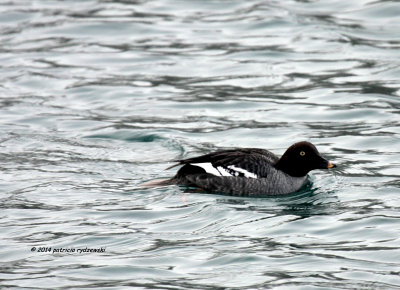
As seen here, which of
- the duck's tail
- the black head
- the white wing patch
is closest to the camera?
the white wing patch

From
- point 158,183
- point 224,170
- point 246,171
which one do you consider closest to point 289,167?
point 246,171

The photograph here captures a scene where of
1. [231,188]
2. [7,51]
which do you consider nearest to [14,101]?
[7,51]

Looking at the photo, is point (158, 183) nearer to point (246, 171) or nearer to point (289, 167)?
point (246, 171)

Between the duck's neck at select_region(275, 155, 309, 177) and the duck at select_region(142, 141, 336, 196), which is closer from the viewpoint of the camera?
the duck at select_region(142, 141, 336, 196)

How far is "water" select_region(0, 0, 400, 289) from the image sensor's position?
8555mm

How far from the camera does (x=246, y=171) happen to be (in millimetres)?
10820

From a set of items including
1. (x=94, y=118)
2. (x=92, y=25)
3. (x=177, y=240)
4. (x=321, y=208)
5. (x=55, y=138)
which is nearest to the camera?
(x=177, y=240)

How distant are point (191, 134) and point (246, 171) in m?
2.65

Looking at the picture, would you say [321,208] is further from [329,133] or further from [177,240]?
[329,133]

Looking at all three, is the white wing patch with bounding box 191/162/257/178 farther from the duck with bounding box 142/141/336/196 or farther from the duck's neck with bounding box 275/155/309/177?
Answer: the duck's neck with bounding box 275/155/309/177

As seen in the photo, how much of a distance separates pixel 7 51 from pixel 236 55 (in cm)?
443

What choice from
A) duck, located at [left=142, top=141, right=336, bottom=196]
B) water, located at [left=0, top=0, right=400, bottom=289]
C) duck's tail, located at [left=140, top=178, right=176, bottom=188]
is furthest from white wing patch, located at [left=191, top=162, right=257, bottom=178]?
duck's tail, located at [left=140, top=178, right=176, bottom=188]

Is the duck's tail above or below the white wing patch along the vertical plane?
below

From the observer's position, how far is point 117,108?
14.7 metres
